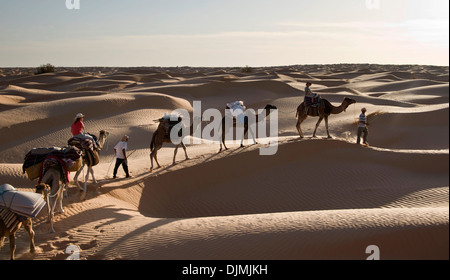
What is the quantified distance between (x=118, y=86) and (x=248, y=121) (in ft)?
108

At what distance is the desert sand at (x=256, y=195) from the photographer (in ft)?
22.1

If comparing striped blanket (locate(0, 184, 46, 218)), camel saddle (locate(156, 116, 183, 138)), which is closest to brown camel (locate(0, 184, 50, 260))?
striped blanket (locate(0, 184, 46, 218))

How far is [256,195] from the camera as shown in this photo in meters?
11.6

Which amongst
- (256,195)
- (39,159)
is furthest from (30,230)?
(256,195)

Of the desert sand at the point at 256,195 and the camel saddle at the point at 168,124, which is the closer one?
the desert sand at the point at 256,195

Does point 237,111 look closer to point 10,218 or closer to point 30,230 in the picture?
point 30,230

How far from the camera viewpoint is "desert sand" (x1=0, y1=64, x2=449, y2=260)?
673cm

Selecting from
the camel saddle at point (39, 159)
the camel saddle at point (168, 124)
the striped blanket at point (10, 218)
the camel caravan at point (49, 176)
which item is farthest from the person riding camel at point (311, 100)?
the striped blanket at point (10, 218)

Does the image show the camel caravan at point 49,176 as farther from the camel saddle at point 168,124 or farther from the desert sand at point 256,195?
the desert sand at point 256,195

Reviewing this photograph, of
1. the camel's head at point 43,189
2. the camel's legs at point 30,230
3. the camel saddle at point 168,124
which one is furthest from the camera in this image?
the camel saddle at point 168,124
